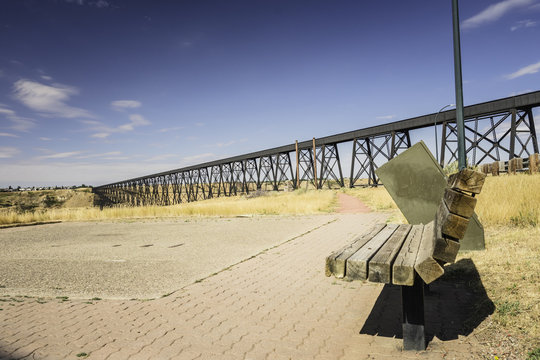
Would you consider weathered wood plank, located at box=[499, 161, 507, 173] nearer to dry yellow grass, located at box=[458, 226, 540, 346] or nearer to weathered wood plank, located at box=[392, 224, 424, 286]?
dry yellow grass, located at box=[458, 226, 540, 346]

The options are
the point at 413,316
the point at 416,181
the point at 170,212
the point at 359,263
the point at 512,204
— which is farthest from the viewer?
the point at 170,212

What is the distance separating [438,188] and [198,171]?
1401 inches

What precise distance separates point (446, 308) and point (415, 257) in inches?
49.5

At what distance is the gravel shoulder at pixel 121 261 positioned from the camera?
3976 mm

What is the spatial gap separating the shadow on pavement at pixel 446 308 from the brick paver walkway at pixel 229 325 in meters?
0.02

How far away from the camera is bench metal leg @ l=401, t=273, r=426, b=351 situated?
6.72 ft

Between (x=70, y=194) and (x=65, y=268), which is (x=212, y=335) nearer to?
(x=65, y=268)

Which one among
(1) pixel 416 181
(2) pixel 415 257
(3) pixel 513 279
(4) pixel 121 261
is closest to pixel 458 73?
(1) pixel 416 181

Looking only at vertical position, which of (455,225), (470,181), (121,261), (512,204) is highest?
(470,181)

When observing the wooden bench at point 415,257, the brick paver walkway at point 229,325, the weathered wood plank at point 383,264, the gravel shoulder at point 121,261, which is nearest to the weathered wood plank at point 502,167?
the gravel shoulder at point 121,261

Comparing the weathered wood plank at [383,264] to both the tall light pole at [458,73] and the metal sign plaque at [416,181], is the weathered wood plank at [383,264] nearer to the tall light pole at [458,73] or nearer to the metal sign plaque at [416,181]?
the metal sign plaque at [416,181]

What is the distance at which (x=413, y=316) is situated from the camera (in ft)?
6.90

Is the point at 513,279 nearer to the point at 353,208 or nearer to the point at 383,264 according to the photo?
the point at 383,264

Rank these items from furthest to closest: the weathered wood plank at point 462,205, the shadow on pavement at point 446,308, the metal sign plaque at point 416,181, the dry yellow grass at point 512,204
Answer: the dry yellow grass at point 512,204 → the metal sign plaque at point 416,181 → the shadow on pavement at point 446,308 → the weathered wood plank at point 462,205
